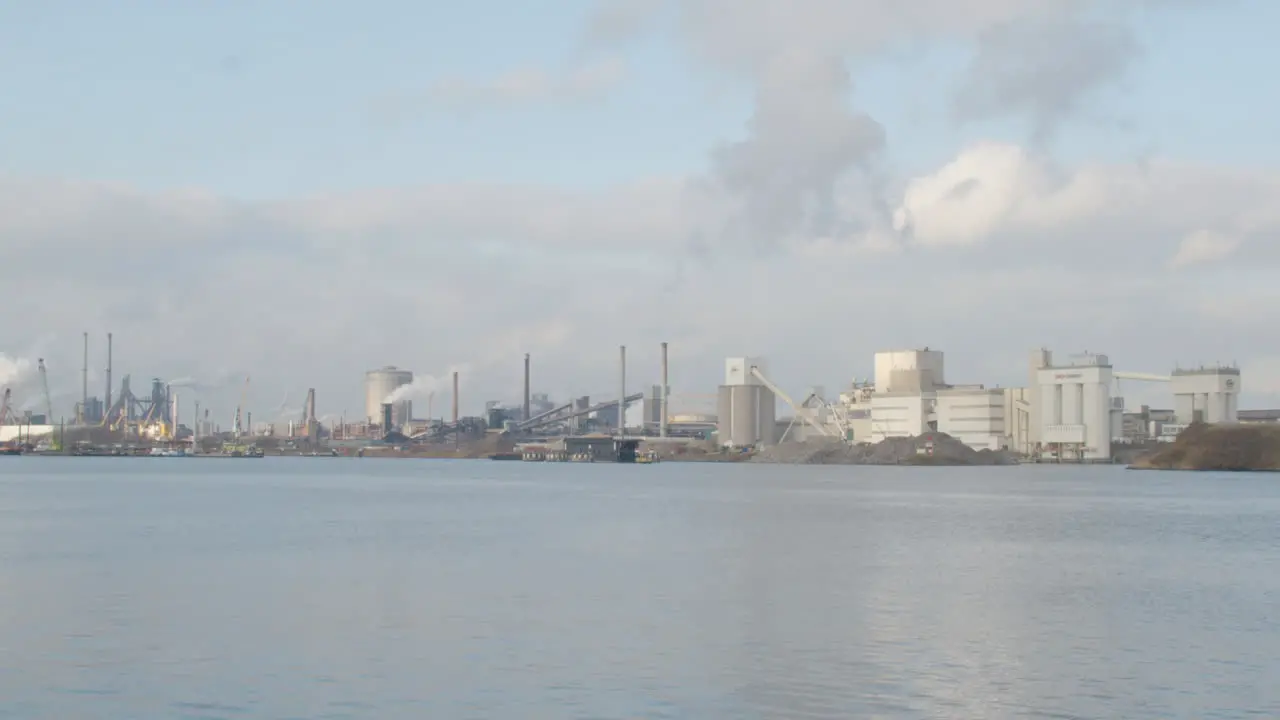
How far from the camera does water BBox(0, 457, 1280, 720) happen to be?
25859 mm

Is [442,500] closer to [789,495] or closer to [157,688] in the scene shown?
[789,495]

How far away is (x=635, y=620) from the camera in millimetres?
36344

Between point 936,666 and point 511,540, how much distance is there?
37583 millimetres

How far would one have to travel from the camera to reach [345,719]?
78.4 ft

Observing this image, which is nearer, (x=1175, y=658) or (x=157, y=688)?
(x=157, y=688)

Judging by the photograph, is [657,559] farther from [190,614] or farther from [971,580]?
[190,614]

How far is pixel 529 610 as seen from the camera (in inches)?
1496

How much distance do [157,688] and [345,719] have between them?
4708 millimetres

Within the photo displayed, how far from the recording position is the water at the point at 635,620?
25.9m

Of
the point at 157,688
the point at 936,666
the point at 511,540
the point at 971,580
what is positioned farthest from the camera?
the point at 511,540

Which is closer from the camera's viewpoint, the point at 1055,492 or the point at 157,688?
the point at 157,688

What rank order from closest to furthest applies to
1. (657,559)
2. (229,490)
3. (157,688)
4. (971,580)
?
(157,688), (971,580), (657,559), (229,490)

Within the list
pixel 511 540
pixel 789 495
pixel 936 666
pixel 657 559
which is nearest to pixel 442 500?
pixel 789 495

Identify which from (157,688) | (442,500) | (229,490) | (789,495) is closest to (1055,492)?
(789,495)
